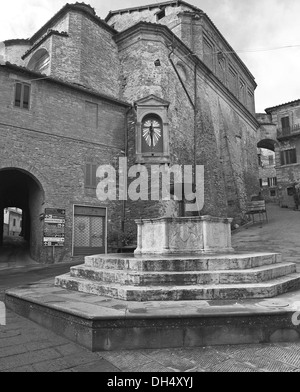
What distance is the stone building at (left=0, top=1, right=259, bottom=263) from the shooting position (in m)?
12.6

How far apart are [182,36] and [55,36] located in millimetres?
8874

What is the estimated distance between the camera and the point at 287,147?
31.9 m

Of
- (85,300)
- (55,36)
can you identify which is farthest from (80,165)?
(85,300)

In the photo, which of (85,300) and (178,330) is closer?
(178,330)

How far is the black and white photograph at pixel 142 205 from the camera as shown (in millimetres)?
3248

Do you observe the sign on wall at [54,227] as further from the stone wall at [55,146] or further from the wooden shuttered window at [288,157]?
the wooden shuttered window at [288,157]

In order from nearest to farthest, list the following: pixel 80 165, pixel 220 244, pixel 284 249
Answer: pixel 220 244, pixel 284 249, pixel 80 165

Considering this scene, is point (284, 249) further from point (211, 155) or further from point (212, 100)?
point (212, 100)

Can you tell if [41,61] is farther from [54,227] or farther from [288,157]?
[288,157]

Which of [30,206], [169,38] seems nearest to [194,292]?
[30,206]

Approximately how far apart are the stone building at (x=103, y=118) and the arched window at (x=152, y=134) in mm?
53

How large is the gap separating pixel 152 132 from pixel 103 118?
8.26ft

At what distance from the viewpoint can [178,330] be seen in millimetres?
3285

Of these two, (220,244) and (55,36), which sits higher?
(55,36)
